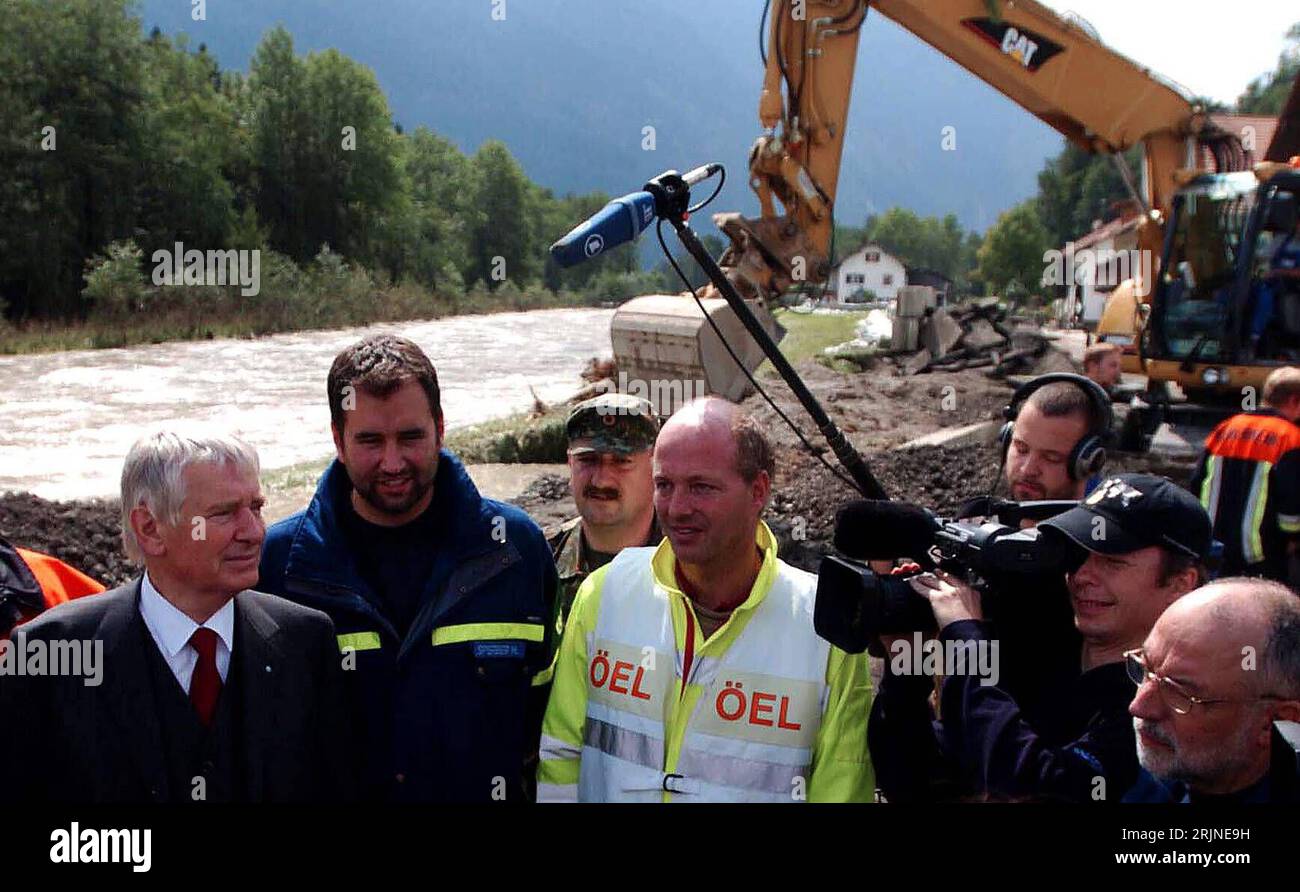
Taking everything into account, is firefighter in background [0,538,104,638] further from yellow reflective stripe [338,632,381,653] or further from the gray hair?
yellow reflective stripe [338,632,381,653]

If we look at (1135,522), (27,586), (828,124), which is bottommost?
(27,586)

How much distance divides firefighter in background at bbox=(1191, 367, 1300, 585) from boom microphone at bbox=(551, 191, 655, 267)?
3.55 m

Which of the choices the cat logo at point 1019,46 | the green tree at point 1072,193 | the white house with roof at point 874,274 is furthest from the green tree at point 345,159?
the white house with roof at point 874,274

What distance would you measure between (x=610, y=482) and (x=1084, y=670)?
168 centimetres

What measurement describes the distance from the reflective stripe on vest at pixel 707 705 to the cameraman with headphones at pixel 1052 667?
20 centimetres

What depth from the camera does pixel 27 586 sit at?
2934mm

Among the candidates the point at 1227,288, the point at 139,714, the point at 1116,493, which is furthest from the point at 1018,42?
the point at 139,714

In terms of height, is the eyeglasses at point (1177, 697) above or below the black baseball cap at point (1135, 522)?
below

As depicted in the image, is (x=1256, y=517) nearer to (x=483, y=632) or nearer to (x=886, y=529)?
(x=886, y=529)

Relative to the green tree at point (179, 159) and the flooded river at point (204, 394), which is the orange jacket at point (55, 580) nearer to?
the flooded river at point (204, 394)

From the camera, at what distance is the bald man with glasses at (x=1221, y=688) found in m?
1.94

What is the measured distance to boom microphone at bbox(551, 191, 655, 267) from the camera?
2926 millimetres
